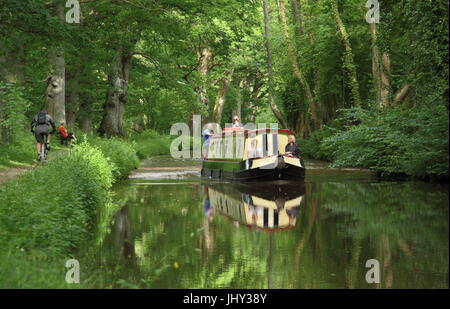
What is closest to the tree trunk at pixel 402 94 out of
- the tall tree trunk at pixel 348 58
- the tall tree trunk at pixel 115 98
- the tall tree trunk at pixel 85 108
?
the tall tree trunk at pixel 348 58

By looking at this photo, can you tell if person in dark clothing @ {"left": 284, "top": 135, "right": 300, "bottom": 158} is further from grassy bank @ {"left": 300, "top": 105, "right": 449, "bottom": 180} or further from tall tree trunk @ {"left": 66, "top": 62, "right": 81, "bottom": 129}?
tall tree trunk @ {"left": 66, "top": 62, "right": 81, "bottom": 129}

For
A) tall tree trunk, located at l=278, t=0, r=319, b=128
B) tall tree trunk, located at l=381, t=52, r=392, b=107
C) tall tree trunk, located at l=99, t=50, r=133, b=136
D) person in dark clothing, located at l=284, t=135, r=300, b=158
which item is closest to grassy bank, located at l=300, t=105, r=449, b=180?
person in dark clothing, located at l=284, t=135, r=300, b=158

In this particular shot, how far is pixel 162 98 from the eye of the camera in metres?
55.5

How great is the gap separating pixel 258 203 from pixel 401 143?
6.39 meters

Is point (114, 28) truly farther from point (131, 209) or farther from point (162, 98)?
point (162, 98)

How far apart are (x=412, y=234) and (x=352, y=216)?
8.54 ft

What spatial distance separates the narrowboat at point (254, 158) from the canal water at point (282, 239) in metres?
3.27

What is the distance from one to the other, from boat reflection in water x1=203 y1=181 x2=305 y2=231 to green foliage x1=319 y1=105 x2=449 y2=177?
2.89 meters

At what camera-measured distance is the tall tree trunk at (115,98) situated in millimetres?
34469

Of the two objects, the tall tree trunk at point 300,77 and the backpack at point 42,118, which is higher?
the tall tree trunk at point 300,77

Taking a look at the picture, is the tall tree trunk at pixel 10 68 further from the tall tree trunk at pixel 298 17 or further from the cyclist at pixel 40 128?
the tall tree trunk at pixel 298 17

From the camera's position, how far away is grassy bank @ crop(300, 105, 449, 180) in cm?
1820

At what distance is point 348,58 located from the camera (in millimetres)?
32531
